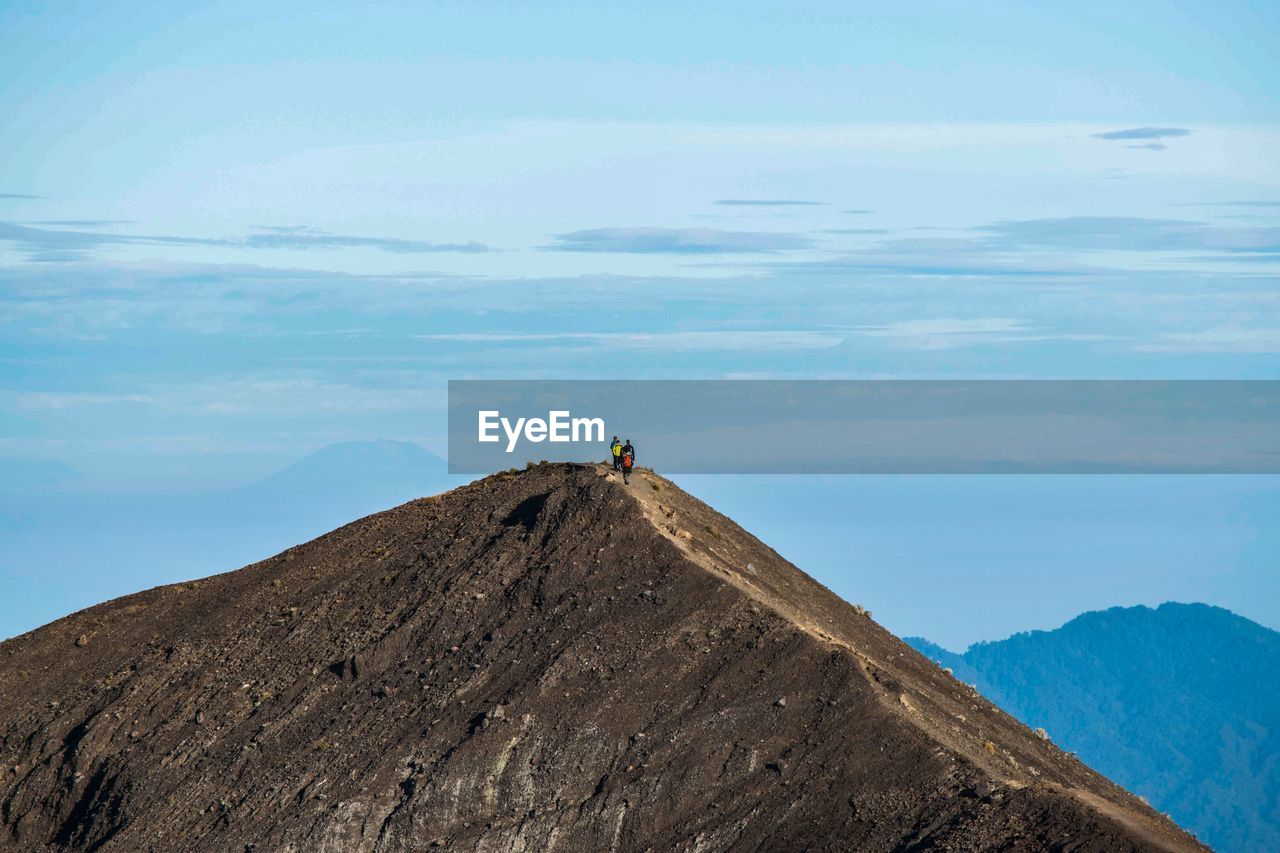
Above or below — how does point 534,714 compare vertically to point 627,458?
below

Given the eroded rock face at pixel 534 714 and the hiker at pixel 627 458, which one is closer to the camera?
the eroded rock face at pixel 534 714

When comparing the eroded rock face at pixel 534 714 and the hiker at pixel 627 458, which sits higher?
the hiker at pixel 627 458

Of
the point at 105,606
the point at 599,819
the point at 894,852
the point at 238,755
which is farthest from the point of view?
the point at 105,606

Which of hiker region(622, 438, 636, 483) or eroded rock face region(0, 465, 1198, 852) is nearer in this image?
eroded rock face region(0, 465, 1198, 852)

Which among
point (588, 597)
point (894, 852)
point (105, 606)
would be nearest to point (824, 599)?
point (588, 597)

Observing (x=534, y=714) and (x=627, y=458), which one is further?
(x=627, y=458)

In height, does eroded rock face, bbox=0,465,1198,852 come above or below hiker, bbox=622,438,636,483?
below

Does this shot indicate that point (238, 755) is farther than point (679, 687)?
Yes

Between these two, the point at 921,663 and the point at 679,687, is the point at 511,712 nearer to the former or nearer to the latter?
the point at 679,687
